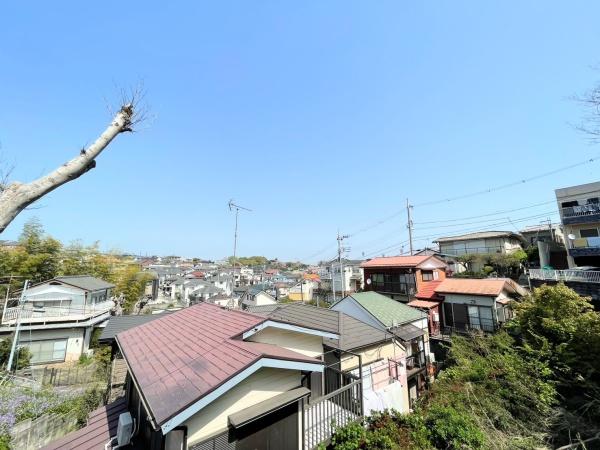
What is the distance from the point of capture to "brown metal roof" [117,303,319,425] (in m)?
3.96

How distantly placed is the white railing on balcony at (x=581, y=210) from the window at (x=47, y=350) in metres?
45.1

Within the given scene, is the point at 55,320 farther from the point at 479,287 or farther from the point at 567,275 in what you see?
the point at 567,275

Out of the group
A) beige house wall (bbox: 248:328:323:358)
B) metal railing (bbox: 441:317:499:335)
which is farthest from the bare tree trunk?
metal railing (bbox: 441:317:499:335)

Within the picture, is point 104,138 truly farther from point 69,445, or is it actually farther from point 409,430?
point 409,430

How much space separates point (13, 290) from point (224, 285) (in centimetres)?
3858

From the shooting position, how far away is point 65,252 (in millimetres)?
29656

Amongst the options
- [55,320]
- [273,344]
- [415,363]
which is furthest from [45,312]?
[415,363]

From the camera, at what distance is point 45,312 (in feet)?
65.1

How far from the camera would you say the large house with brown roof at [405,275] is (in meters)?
25.2

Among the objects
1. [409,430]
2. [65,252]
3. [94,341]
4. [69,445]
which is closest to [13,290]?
[94,341]

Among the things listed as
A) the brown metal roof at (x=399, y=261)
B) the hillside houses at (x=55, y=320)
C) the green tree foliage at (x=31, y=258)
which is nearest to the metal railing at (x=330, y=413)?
the brown metal roof at (x=399, y=261)

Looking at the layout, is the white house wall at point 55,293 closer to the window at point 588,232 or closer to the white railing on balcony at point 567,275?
the white railing on balcony at point 567,275

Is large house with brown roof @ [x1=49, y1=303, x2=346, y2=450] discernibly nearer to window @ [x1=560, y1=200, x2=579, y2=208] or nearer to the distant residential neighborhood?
the distant residential neighborhood

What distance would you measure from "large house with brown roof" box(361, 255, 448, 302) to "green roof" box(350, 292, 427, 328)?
8.82 meters
